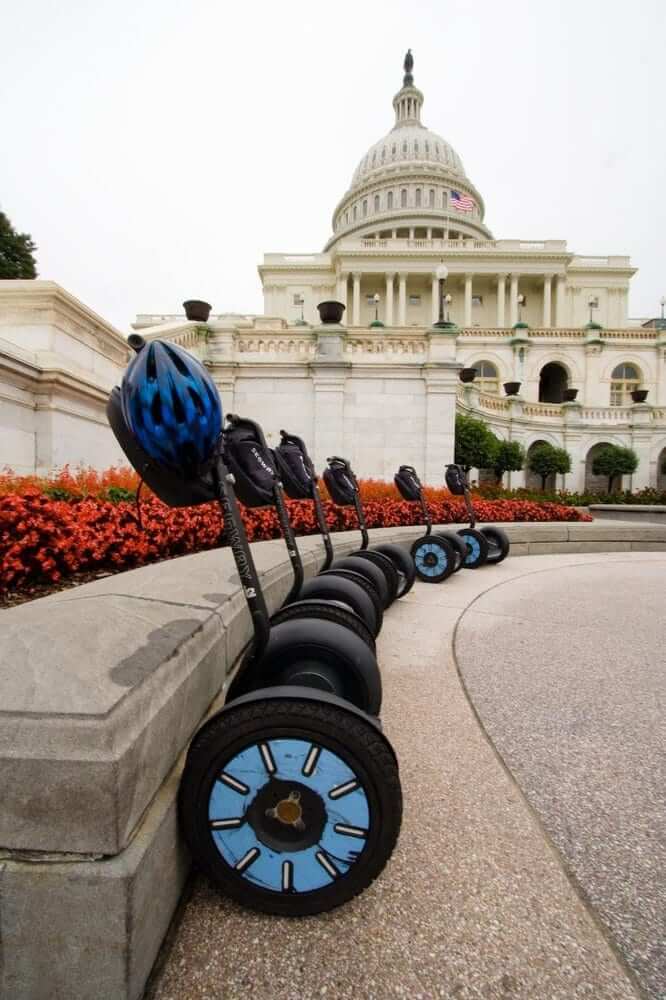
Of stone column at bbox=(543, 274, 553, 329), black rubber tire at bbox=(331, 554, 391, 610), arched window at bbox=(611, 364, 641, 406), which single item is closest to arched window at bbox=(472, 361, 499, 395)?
arched window at bbox=(611, 364, 641, 406)

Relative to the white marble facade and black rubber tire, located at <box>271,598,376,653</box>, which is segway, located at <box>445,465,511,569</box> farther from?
the white marble facade

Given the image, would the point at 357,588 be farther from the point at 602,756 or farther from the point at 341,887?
the point at 341,887

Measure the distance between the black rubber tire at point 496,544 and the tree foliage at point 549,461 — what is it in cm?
2193

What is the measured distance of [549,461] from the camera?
28.4 m

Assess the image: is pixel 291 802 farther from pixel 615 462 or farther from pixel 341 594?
pixel 615 462

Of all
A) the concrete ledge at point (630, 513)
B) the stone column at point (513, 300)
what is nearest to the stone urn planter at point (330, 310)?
the concrete ledge at point (630, 513)

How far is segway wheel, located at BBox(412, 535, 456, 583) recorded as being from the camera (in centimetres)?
673

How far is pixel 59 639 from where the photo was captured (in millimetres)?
1542

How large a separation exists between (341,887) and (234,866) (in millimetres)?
324

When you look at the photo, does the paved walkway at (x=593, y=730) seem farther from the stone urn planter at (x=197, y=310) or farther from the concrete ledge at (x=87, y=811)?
the stone urn planter at (x=197, y=310)

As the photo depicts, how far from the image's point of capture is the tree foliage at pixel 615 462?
30062 millimetres

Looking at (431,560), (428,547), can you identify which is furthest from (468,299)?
(431,560)

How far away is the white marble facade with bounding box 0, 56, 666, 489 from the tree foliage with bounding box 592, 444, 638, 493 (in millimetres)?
1027

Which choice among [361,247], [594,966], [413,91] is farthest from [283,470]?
[413,91]
